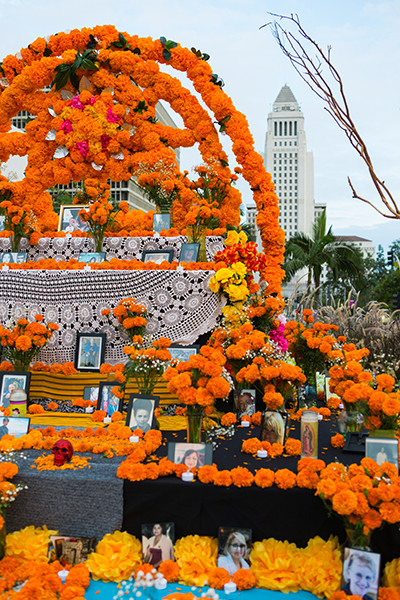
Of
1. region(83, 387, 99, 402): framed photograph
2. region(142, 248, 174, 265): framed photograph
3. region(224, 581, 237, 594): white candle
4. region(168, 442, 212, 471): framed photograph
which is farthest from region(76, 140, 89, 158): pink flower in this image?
region(224, 581, 237, 594): white candle

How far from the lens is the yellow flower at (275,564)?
2.31 metres

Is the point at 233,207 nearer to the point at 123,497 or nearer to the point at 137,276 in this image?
the point at 137,276

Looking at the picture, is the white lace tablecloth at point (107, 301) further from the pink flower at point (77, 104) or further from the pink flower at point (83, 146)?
the pink flower at point (77, 104)

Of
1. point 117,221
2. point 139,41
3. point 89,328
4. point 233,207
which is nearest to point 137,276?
point 89,328

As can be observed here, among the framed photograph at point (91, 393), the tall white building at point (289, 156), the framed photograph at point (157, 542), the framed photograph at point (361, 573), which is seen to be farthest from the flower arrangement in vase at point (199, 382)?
the tall white building at point (289, 156)

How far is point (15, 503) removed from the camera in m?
2.63

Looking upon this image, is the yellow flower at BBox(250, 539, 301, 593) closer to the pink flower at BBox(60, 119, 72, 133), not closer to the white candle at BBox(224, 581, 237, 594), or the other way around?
the white candle at BBox(224, 581, 237, 594)

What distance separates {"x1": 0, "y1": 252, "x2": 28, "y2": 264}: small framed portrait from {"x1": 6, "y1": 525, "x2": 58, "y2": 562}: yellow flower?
10.6 feet

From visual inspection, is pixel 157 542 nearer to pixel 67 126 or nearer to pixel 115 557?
pixel 115 557

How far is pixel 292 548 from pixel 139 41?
19.7ft

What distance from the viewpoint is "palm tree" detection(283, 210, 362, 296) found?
19078 mm

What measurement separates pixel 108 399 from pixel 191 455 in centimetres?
132

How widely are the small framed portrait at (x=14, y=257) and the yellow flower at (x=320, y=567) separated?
3.99m

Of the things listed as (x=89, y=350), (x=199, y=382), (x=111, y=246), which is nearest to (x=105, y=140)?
(x=111, y=246)
